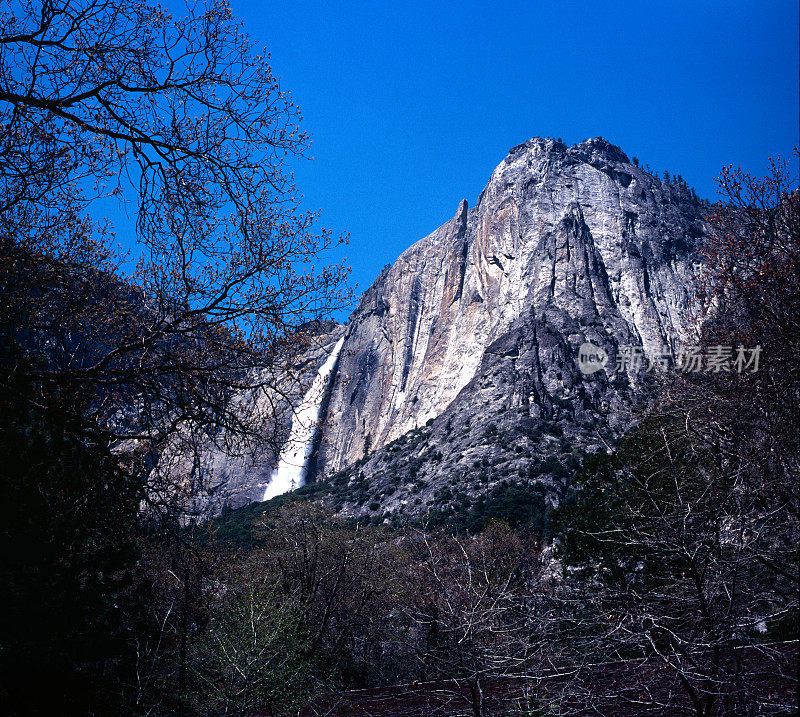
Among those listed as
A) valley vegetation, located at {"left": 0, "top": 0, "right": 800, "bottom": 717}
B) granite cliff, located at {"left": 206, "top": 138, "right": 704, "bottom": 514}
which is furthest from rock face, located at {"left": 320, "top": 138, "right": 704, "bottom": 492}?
valley vegetation, located at {"left": 0, "top": 0, "right": 800, "bottom": 717}

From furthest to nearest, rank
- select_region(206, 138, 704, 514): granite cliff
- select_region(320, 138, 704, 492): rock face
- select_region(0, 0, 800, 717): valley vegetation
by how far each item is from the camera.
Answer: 1. select_region(320, 138, 704, 492): rock face
2. select_region(206, 138, 704, 514): granite cliff
3. select_region(0, 0, 800, 717): valley vegetation

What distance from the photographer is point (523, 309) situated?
224 feet

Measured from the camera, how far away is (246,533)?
183 ft

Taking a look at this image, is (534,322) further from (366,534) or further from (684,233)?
(366,534)

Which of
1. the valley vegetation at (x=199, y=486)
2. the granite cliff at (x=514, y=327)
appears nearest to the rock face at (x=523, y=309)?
the granite cliff at (x=514, y=327)

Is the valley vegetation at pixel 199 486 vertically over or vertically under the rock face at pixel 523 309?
under

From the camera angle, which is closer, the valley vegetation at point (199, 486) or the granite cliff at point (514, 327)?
the valley vegetation at point (199, 486)

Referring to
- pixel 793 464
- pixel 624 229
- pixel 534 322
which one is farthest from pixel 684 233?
pixel 793 464

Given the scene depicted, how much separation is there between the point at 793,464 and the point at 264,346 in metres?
4.75

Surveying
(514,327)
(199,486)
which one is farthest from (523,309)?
(199,486)

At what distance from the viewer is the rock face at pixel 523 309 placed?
55750mm

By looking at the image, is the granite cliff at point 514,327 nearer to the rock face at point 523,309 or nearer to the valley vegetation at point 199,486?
the rock face at point 523,309

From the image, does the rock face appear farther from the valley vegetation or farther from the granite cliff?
the valley vegetation

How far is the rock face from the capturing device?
55.8 meters
